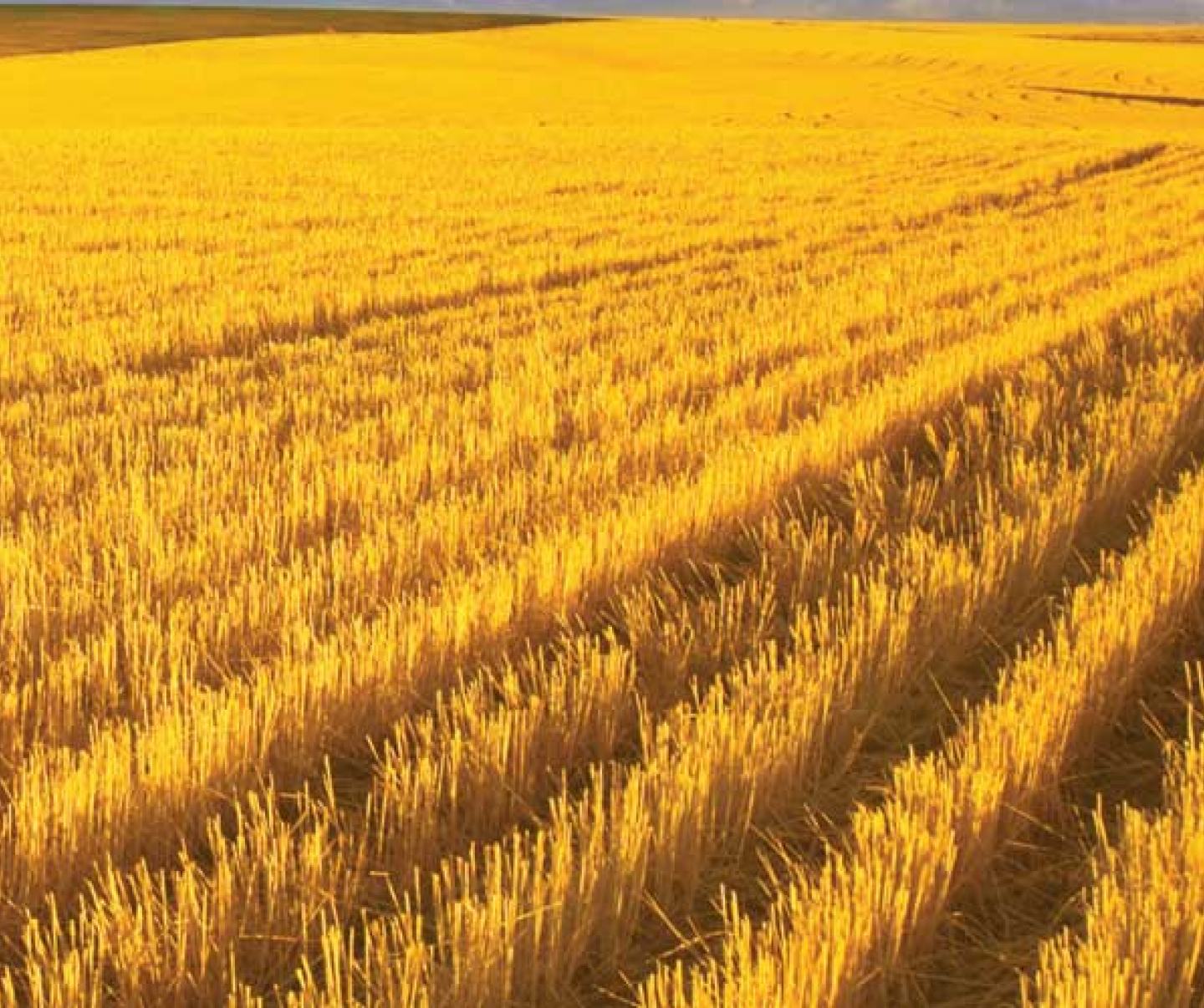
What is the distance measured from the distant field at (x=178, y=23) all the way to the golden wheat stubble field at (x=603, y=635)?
60357mm

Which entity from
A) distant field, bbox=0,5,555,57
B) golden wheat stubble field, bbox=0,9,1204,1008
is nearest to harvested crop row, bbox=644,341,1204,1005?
golden wheat stubble field, bbox=0,9,1204,1008

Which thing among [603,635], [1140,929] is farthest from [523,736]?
[1140,929]

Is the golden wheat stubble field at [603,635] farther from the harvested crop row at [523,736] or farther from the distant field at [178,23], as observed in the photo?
the distant field at [178,23]

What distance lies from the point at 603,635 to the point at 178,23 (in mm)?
80436

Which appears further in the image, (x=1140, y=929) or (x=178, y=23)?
(x=178, y=23)

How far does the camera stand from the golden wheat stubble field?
9.36 feet

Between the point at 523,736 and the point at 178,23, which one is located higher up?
the point at 178,23

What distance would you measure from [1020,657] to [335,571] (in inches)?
80.4

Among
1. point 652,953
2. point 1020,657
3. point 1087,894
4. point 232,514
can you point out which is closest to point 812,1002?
point 652,953

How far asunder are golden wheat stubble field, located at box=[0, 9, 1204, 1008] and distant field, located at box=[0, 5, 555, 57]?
198 ft

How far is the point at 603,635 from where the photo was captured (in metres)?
4.50

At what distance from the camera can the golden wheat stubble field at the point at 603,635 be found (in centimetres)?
285

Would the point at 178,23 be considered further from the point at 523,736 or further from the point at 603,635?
the point at 523,736

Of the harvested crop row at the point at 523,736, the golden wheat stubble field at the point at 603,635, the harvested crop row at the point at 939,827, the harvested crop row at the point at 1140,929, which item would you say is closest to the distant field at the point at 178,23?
the golden wheat stubble field at the point at 603,635
